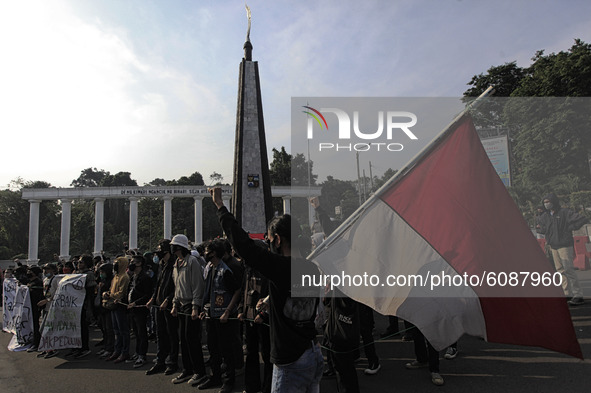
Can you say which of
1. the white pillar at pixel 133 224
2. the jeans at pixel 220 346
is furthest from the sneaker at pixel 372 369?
the white pillar at pixel 133 224

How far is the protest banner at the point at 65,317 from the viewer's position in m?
6.46

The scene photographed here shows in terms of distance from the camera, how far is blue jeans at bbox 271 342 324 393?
224cm

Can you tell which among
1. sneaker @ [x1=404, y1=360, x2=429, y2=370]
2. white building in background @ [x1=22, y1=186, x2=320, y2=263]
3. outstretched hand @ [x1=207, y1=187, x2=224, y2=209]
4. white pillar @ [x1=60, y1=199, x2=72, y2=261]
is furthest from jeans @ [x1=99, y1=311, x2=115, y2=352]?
white pillar @ [x1=60, y1=199, x2=72, y2=261]

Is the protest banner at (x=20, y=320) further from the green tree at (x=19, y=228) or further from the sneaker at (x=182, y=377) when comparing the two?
the green tree at (x=19, y=228)

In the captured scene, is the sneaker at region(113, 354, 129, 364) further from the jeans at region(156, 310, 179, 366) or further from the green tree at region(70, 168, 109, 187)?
the green tree at region(70, 168, 109, 187)

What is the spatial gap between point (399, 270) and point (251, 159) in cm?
1105

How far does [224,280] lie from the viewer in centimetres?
484

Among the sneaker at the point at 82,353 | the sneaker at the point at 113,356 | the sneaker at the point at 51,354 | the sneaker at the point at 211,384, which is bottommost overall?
the sneaker at the point at 51,354

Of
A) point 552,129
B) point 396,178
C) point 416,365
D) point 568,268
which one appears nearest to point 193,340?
point 416,365

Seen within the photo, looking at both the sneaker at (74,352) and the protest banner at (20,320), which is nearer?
the sneaker at (74,352)

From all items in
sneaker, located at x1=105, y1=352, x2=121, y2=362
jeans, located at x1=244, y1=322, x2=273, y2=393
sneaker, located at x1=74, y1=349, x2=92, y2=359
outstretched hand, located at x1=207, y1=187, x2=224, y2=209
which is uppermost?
outstretched hand, located at x1=207, y1=187, x2=224, y2=209

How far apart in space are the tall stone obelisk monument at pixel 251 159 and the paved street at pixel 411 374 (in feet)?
24.2

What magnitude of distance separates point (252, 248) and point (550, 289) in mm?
2286

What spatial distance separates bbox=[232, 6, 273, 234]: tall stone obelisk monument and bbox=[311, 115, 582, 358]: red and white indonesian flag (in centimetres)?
1033
